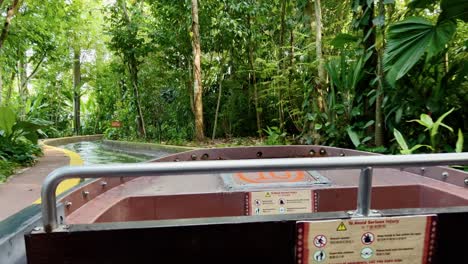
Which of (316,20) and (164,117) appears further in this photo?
(164,117)

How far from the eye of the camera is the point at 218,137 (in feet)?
33.8

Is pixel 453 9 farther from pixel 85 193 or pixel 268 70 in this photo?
pixel 268 70

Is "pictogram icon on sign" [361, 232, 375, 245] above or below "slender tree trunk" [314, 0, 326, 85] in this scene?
below

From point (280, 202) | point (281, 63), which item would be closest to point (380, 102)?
point (280, 202)

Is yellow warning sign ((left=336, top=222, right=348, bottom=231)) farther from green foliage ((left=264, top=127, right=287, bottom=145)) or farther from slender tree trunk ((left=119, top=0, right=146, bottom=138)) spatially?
slender tree trunk ((left=119, top=0, right=146, bottom=138))

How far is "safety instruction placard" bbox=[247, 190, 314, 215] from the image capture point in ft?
6.20

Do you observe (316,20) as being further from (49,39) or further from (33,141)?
(49,39)

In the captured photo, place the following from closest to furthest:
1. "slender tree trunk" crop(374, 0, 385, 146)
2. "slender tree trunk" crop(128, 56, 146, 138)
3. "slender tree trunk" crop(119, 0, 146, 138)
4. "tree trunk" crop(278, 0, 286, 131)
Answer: "slender tree trunk" crop(374, 0, 385, 146) → "tree trunk" crop(278, 0, 286, 131) → "slender tree trunk" crop(119, 0, 146, 138) → "slender tree trunk" crop(128, 56, 146, 138)

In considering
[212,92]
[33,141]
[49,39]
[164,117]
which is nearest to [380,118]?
[212,92]

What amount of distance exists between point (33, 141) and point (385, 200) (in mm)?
7646

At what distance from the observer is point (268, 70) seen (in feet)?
27.4

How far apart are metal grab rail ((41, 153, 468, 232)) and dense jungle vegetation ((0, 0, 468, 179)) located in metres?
2.80

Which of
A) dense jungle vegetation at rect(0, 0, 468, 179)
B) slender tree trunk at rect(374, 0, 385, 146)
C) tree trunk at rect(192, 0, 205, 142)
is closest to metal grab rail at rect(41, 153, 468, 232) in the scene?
dense jungle vegetation at rect(0, 0, 468, 179)

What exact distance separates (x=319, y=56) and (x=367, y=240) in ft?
17.3
